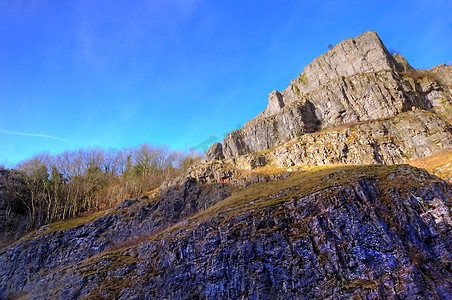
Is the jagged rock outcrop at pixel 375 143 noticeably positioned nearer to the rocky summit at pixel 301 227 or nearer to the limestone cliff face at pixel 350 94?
the rocky summit at pixel 301 227

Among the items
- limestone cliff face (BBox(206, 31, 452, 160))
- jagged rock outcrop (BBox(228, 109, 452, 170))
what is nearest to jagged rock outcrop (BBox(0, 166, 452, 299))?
jagged rock outcrop (BBox(228, 109, 452, 170))

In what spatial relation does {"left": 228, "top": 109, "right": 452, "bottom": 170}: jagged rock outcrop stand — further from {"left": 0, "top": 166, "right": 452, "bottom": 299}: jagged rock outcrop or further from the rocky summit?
{"left": 0, "top": 166, "right": 452, "bottom": 299}: jagged rock outcrop

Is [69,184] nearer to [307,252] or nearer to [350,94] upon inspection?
[307,252]

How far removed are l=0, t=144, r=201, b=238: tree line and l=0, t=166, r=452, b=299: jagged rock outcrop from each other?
23.4 metres

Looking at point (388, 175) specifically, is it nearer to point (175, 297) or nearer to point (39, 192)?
point (175, 297)

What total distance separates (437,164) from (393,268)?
2175cm

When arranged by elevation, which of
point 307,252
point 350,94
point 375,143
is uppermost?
point 350,94

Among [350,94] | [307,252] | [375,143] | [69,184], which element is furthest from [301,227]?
[69,184]

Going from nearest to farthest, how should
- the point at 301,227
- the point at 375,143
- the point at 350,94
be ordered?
the point at 301,227
the point at 375,143
the point at 350,94

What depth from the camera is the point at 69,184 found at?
49344 millimetres

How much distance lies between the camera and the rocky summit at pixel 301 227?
15445mm

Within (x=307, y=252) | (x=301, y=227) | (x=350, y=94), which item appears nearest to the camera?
(x=307, y=252)

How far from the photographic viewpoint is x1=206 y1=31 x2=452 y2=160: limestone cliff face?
135 feet

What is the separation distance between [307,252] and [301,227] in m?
2.35
